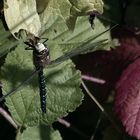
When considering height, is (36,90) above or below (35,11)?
below

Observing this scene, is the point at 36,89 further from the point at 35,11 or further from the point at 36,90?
the point at 35,11

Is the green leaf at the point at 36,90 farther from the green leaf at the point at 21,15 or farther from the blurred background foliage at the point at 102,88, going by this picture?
the blurred background foliage at the point at 102,88

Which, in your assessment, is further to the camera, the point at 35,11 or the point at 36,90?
the point at 36,90

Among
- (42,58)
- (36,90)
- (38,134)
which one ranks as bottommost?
(38,134)

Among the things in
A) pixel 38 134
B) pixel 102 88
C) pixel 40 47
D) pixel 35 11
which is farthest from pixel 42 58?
pixel 102 88

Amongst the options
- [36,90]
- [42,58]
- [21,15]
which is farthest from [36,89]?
[21,15]

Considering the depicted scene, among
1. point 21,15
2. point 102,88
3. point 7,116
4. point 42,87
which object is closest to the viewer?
point 21,15

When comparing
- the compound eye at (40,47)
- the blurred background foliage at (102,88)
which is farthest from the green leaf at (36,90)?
the blurred background foliage at (102,88)

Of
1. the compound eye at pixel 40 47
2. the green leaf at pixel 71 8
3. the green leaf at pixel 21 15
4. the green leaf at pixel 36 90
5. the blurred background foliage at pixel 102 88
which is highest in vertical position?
the green leaf at pixel 21 15

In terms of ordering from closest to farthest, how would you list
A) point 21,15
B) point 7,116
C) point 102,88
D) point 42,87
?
1. point 21,15
2. point 42,87
3. point 7,116
4. point 102,88
